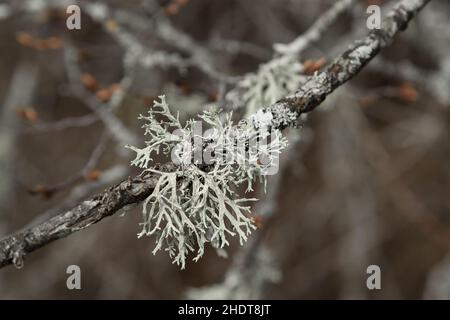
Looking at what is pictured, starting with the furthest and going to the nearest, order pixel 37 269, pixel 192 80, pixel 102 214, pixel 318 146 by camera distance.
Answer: pixel 318 146, pixel 37 269, pixel 192 80, pixel 102 214

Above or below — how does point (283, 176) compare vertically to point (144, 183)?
above

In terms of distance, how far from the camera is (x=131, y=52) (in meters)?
1.97

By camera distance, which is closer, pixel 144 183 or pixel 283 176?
pixel 144 183

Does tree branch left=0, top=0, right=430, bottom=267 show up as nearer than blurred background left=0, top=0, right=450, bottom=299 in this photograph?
Yes

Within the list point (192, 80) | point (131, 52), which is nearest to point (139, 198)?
point (131, 52)

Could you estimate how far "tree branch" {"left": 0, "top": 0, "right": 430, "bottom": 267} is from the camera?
3.08ft

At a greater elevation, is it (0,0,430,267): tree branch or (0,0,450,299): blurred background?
(0,0,450,299): blurred background

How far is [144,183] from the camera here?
97 cm

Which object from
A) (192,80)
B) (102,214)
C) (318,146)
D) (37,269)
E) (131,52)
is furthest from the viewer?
(318,146)

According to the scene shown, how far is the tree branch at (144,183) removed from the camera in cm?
94

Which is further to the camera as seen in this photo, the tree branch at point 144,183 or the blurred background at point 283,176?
the blurred background at point 283,176

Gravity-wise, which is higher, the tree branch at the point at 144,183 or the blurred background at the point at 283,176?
the blurred background at the point at 283,176
